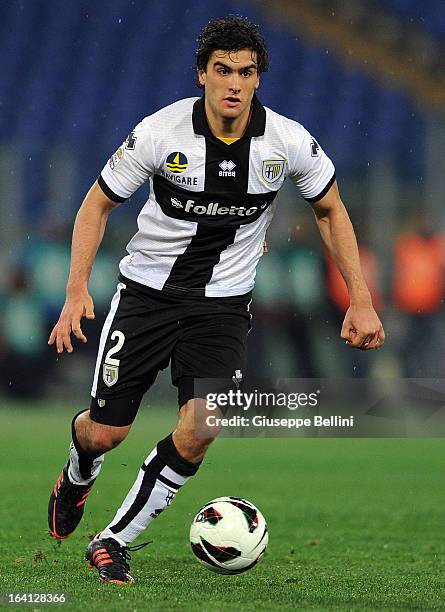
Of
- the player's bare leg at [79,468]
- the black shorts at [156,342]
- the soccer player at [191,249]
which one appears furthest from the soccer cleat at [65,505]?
the black shorts at [156,342]

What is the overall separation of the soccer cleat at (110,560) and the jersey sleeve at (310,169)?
4.83 ft

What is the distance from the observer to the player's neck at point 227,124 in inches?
167

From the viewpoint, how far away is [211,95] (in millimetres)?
4215

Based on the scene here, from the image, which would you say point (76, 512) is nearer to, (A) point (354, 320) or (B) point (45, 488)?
(A) point (354, 320)

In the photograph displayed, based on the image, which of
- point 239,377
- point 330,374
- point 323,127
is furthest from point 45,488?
point 323,127

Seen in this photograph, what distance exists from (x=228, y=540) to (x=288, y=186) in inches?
314

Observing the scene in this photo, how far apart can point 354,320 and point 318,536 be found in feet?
5.71

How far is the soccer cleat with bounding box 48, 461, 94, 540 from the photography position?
15.7ft

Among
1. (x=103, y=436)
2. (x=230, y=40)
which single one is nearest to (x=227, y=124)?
(x=230, y=40)

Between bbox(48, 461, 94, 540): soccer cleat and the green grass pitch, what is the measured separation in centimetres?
12

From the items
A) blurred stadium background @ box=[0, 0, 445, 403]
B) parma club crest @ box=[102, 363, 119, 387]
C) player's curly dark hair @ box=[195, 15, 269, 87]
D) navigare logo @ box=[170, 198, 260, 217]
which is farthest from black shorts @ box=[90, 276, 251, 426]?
blurred stadium background @ box=[0, 0, 445, 403]

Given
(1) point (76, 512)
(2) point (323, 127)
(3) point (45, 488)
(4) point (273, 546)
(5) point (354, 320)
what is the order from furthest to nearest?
(2) point (323, 127) < (3) point (45, 488) < (4) point (273, 546) < (1) point (76, 512) < (5) point (354, 320)

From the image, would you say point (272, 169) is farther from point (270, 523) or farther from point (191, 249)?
point (270, 523)

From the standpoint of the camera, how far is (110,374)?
172 inches
